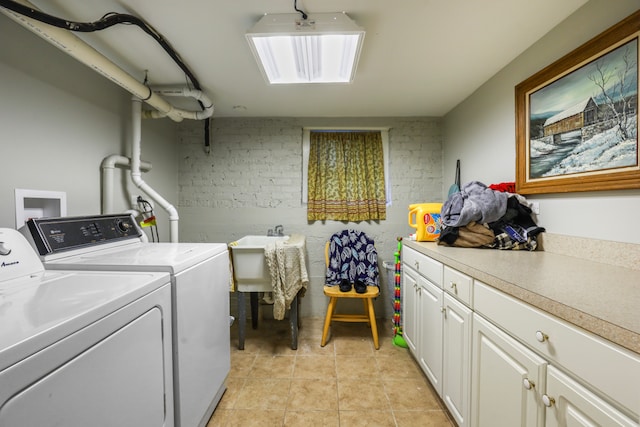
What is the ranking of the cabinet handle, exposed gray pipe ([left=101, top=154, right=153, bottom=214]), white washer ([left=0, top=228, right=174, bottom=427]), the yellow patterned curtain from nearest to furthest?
white washer ([left=0, top=228, right=174, bottom=427]) → the cabinet handle → exposed gray pipe ([left=101, top=154, right=153, bottom=214]) → the yellow patterned curtain

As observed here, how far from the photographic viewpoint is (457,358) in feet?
4.17

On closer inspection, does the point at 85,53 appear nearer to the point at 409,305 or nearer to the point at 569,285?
the point at 569,285

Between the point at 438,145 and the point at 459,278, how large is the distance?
1988mm

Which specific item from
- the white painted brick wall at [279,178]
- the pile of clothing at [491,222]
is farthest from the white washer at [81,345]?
the white painted brick wall at [279,178]

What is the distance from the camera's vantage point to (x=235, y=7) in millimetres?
1262

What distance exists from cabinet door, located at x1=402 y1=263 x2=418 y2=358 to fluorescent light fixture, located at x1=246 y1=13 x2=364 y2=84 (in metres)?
1.51

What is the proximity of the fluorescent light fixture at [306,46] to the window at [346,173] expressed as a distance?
102 cm

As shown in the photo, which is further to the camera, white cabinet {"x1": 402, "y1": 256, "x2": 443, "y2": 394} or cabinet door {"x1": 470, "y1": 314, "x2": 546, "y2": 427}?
white cabinet {"x1": 402, "y1": 256, "x2": 443, "y2": 394}

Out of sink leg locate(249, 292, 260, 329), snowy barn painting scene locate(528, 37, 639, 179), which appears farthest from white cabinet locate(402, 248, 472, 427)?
sink leg locate(249, 292, 260, 329)

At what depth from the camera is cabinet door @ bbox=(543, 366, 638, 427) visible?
610 millimetres

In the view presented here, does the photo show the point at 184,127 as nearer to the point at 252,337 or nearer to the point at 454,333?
the point at 252,337

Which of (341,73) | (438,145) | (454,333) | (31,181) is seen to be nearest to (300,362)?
(454,333)

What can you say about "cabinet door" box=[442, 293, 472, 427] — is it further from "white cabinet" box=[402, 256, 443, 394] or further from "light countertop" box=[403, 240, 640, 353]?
"light countertop" box=[403, 240, 640, 353]

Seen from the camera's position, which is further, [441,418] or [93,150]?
[93,150]
